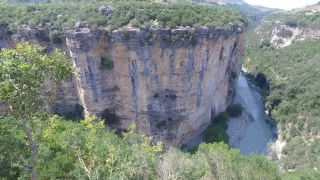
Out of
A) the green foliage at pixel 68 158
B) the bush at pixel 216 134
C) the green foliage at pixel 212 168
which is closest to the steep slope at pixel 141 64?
the bush at pixel 216 134

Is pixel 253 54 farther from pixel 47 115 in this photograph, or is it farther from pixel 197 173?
pixel 47 115

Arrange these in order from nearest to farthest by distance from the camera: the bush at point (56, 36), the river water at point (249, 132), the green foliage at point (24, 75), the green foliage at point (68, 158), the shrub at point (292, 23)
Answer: the green foliage at point (24, 75) < the green foliage at point (68, 158) < the bush at point (56, 36) < the river water at point (249, 132) < the shrub at point (292, 23)

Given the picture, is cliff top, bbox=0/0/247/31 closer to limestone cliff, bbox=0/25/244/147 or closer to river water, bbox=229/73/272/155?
limestone cliff, bbox=0/25/244/147

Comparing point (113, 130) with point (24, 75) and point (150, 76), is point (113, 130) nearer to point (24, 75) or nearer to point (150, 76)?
point (150, 76)

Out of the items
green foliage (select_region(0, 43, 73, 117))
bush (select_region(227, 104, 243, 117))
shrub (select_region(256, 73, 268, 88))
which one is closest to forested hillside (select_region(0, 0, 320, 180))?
green foliage (select_region(0, 43, 73, 117))

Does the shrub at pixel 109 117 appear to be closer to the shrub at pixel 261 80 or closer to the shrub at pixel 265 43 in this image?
the shrub at pixel 261 80

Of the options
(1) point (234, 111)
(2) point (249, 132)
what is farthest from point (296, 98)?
(1) point (234, 111)

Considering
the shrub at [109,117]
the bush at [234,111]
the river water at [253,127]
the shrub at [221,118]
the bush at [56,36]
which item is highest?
the bush at [56,36]
